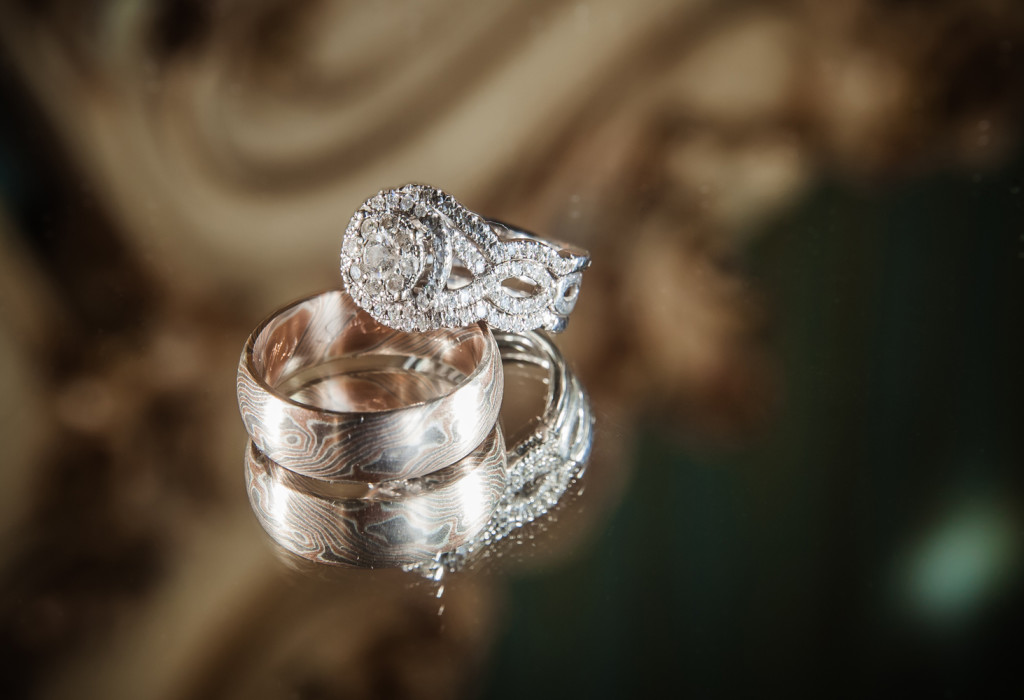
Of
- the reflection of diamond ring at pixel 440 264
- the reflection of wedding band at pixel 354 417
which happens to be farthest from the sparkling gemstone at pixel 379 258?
the reflection of wedding band at pixel 354 417

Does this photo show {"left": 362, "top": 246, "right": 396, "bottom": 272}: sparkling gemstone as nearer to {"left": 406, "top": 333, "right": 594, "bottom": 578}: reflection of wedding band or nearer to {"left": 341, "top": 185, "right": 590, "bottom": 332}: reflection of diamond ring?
{"left": 341, "top": 185, "right": 590, "bottom": 332}: reflection of diamond ring

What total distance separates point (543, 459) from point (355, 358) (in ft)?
1.12

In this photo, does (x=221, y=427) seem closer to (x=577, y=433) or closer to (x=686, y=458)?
(x=577, y=433)

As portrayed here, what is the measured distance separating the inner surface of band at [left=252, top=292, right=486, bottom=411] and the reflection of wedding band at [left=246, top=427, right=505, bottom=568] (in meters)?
0.18

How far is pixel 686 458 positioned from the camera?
92cm

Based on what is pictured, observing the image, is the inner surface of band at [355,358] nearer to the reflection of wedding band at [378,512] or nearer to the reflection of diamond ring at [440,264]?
the reflection of diamond ring at [440,264]

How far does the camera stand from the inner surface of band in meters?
1.04

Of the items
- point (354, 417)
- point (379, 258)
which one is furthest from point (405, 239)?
point (354, 417)

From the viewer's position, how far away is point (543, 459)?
3.03 feet

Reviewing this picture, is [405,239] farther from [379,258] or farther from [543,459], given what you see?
[543,459]

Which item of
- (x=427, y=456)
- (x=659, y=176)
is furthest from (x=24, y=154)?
(x=659, y=176)

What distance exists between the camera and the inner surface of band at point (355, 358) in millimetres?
1042

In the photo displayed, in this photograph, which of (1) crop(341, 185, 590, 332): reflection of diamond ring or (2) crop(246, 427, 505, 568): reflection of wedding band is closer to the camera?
(2) crop(246, 427, 505, 568): reflection of wedding band

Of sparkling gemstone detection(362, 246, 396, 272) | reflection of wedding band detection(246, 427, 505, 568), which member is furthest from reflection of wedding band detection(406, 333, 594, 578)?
sparkling gemstone detection(362, 246, 396, 272)
